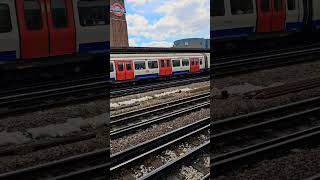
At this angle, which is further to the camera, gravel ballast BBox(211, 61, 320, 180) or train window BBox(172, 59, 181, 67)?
train window BBox(172, 59, 181, 67)

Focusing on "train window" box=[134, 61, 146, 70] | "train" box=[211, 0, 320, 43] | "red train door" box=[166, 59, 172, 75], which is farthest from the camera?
"red train door" box=[166, 59, 172, 75]

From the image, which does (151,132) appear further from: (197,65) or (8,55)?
(197,65)

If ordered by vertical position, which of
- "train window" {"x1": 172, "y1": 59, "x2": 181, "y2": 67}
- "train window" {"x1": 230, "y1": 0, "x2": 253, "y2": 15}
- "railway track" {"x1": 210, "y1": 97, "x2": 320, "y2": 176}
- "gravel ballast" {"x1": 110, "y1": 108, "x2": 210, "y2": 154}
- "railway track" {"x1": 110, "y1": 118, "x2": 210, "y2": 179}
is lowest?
"gravel ballast" {"x1": 110, "y1": 108, "x2": 210, "y2": 154}

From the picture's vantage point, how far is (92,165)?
3.40 m

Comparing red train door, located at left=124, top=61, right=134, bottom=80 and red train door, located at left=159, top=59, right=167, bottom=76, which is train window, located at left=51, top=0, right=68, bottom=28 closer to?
red train door, located at left=124, top=61, right=134, bottom=80

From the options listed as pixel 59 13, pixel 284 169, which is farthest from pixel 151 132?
pixel 59 13

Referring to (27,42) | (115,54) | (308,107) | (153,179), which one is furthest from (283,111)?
(115,54)

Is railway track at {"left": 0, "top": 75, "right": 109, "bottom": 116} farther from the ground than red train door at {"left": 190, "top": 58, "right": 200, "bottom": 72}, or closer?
farther from the ground

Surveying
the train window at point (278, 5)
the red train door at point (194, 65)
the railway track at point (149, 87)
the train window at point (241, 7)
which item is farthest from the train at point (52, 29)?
the red train door at point (194, 65)

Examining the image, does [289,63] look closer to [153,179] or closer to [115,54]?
[153,179]

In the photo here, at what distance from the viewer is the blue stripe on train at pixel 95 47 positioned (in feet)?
10.4

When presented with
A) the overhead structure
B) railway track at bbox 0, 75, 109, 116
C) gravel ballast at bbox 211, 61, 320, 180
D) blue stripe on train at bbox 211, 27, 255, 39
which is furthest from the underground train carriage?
railway track at bbox 0, 75, 109, 116

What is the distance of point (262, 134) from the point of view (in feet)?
14.5

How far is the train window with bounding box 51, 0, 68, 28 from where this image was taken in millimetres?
3320
